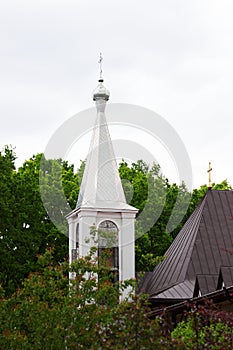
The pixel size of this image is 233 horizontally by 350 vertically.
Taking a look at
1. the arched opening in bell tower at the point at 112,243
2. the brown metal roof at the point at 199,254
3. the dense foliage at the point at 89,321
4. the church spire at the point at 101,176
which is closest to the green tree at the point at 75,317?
the dense foliage at the point at 89,321

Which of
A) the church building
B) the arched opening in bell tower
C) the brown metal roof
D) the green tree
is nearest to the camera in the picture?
the green tree

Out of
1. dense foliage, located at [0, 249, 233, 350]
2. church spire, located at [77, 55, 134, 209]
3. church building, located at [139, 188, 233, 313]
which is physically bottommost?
dense foliage, located at [0, 249, 233, 350]

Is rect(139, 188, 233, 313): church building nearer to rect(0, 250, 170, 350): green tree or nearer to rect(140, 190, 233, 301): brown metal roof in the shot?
rect(140, 190, 233, 301): brown metal roof

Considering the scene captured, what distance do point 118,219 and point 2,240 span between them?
5.84 metres

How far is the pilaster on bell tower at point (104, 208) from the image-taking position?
80.1ft

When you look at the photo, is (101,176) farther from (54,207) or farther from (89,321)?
(89,321)

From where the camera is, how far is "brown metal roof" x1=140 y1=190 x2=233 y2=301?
22.7 metres

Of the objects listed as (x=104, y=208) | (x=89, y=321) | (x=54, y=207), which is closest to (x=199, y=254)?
(x=104, y=208)

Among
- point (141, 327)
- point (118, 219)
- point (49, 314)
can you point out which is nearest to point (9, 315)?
point (49, 314)

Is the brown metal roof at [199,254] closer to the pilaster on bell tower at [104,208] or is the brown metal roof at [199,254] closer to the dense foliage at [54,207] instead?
the pilaster on bell tower at [104,208]

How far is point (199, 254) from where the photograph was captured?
23844mm

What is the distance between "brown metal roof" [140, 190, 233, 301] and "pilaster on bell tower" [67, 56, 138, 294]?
128 cm

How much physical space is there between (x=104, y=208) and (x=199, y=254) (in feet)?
11.1

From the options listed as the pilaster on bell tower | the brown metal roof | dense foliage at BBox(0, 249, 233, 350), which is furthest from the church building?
dense foliage at BBox(0, 249, 233, 350)
